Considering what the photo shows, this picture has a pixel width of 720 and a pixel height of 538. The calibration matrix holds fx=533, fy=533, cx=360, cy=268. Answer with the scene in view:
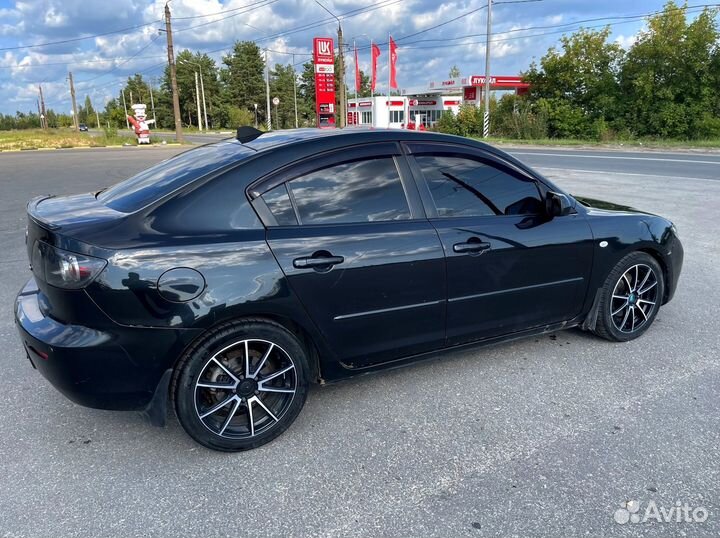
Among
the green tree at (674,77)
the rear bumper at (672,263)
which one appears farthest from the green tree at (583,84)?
the rear bumper at (672,263)

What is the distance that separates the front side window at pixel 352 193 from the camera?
2930 mm

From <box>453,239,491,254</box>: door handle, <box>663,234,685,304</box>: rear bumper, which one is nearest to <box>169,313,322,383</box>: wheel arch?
<box>453,239,491,254</box>: door handle

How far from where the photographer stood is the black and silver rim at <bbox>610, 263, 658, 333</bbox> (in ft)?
13.1

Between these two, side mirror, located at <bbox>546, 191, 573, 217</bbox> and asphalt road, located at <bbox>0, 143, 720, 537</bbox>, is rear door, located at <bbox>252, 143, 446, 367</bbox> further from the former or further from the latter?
side mirror, located at <bbox>546, 191, 573, 217</bbox>

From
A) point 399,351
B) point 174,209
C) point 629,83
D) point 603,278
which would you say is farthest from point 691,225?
point 629,83

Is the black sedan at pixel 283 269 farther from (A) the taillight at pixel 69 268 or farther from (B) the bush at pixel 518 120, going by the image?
(B) the bush at pixel 518 120

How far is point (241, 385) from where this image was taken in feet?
9.10

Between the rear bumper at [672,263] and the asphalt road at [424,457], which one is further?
the rear bumper at [672,263]

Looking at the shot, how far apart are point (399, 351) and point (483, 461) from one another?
2.60ft

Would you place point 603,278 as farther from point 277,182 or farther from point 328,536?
point 328,536

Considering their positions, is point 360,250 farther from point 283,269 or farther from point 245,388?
point 245,388

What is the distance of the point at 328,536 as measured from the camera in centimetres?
223

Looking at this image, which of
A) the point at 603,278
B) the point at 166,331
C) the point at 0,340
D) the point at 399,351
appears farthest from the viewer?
the point at 0,340

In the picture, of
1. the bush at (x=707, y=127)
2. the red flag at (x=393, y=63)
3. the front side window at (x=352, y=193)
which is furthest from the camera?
the red flag at (x=393, y=63)
